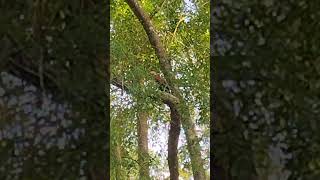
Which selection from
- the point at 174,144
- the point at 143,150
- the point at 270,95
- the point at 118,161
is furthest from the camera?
the point at 174,144

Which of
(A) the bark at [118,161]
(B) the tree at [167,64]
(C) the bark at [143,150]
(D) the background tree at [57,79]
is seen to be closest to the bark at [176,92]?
(B) the tree at [167,64]

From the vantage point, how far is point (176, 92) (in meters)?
2.44

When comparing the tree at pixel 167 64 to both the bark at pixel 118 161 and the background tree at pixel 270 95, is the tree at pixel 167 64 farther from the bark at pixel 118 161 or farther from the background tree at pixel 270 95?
the background tree at pixel 270 95

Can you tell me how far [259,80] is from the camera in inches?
17.8

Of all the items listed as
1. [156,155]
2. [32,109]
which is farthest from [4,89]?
[156,155]

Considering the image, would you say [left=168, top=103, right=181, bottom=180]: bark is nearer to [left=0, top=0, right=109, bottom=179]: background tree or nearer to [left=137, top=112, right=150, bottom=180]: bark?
[left=137, top=112, right=150, bottom=180]: bark

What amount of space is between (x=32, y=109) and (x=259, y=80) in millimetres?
199

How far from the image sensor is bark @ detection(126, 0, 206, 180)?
8.04 feet

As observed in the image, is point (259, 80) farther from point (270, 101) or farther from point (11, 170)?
point (11, 170)

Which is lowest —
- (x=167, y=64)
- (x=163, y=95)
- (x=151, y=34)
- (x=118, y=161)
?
(x=118, y=161)

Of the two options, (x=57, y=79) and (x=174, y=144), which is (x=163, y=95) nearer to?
(x=174, y=144)

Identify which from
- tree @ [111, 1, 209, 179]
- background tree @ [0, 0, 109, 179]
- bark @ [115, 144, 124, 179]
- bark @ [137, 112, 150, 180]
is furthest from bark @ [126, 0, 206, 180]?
background tree @ [0, 0, 109, 179]

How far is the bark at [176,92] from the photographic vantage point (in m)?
2.45

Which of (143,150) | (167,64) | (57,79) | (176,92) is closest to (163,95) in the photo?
(176,92)
